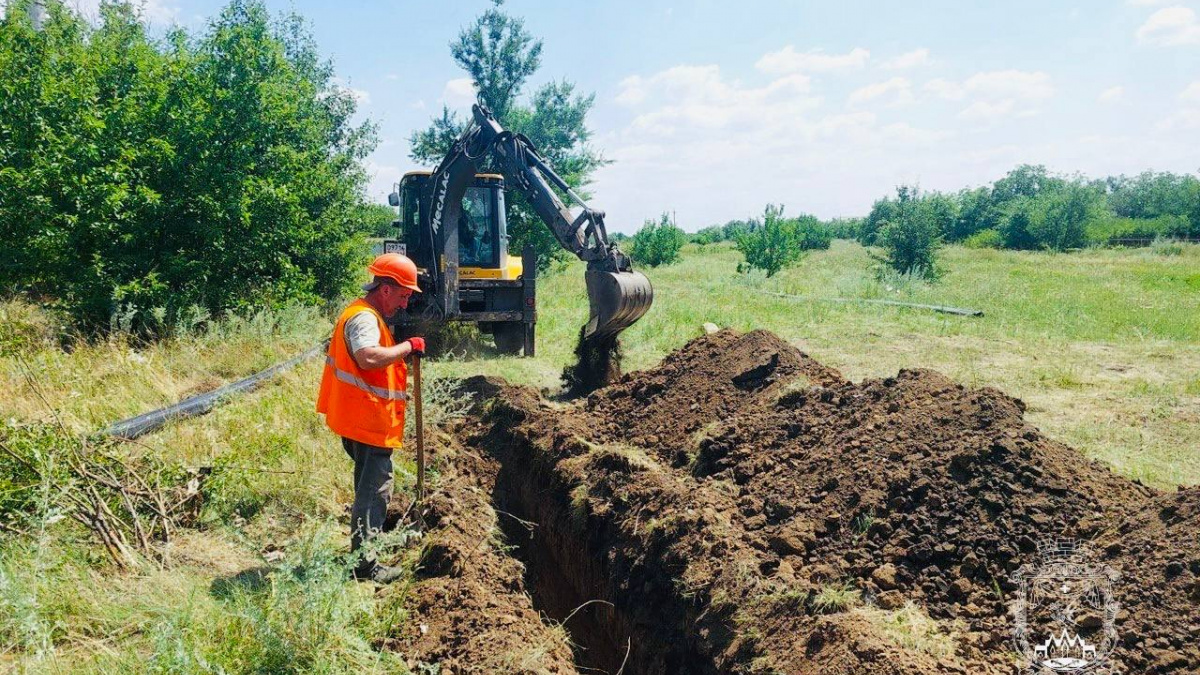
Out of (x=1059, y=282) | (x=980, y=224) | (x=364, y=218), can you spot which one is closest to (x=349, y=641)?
(x=364, y=218)

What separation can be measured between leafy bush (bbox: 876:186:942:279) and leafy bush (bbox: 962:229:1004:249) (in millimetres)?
27124

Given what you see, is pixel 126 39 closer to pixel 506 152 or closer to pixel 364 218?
pixel 364 218

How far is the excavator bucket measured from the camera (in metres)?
8.20

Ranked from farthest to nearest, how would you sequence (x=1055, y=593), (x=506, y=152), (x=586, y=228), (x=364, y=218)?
(x=364, y=218), (x=506, y=152), (x=586, y=228), (x=1055, y=593)

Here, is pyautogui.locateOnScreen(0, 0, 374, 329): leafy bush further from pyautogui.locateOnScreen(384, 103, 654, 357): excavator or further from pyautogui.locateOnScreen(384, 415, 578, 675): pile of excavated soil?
pyautogui.locateOnScreen(384, 415, 578, 675): pile of excavated soil

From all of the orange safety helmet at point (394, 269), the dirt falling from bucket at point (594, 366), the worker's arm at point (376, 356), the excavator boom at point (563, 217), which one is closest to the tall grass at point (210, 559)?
the worker's arm at point (376, 356)

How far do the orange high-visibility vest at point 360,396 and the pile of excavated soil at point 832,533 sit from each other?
99 cm

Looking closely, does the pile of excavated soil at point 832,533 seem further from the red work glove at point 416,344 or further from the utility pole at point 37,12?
the utility pole at point 37,12

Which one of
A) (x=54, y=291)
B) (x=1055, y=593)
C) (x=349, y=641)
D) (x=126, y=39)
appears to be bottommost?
(x=349, y=641)

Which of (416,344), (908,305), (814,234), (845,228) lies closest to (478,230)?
(416,344)

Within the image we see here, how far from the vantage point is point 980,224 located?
56.6 meters

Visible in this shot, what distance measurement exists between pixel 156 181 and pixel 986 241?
4995cm

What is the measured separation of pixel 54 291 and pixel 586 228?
29.9ft

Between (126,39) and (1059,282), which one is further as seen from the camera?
(1059,282)
